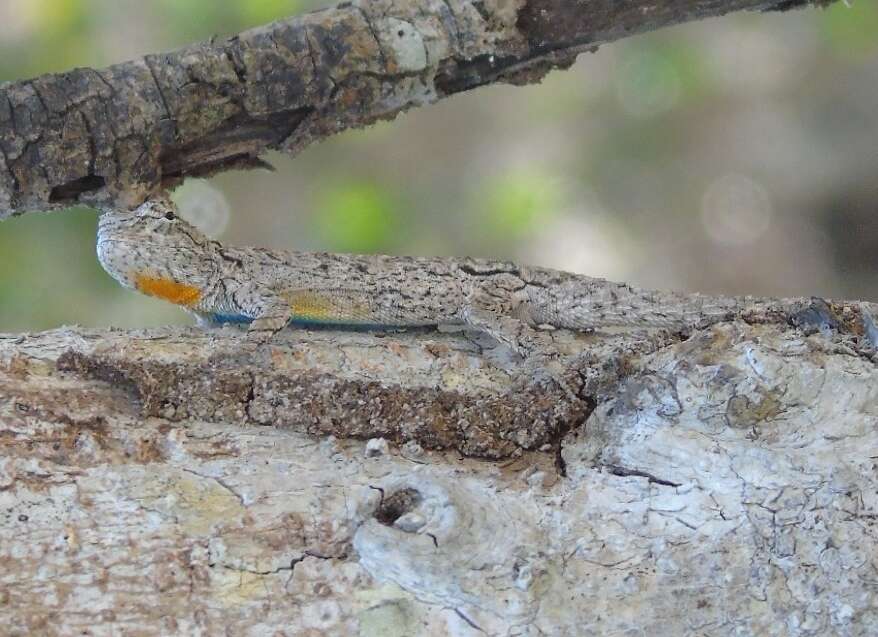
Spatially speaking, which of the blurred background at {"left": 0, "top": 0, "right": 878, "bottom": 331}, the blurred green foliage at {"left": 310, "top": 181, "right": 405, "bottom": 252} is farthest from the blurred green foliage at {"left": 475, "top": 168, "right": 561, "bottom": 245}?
the blurred green foliage at {"left": 310, "top": 181, "right": 405, "bottom": 252}

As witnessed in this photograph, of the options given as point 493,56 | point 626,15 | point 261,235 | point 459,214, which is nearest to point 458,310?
point 493,56

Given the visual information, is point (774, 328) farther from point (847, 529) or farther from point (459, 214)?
point (459, 214)

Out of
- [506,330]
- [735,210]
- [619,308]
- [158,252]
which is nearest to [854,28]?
[735,210]

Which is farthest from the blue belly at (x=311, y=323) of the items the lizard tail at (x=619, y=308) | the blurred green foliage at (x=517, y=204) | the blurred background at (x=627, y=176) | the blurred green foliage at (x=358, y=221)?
the blurred green foliage at (x=517, y=204)

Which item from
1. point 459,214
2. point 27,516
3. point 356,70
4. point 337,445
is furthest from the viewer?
point 459,214

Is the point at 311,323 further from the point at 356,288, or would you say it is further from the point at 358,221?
the point at 358,221

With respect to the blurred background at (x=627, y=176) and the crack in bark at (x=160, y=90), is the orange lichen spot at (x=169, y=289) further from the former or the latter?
the blurred background at (x=627, y=176)

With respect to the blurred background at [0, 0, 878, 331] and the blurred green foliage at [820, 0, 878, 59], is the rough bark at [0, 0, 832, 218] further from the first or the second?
the blurred green foliage at [820, 0, 878, 59]
